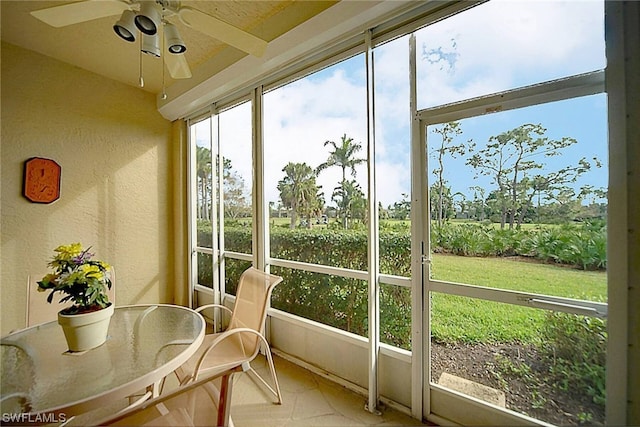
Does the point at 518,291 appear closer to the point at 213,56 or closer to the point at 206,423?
the point at 206,423

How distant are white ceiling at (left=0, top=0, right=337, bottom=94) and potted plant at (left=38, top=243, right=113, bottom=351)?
2125 millimetres

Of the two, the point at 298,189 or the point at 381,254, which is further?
the point at 298,189

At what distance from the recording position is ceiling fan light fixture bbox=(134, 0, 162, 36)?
152cm

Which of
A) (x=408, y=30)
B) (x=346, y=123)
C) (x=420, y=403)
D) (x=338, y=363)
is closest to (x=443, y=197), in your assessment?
(x=346, y=123)

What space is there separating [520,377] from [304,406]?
1.40m

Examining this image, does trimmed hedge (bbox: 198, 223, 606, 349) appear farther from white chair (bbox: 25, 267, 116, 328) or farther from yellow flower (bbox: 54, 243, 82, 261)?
yellow flower (bbox: 54, 243, 82, 261)

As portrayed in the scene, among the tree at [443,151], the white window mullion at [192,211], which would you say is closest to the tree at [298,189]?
the tree at [443,151]

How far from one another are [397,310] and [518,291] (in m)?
0.79

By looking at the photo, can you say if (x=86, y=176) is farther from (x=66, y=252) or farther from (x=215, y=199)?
(x=66, y=252)

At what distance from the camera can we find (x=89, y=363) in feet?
4.32

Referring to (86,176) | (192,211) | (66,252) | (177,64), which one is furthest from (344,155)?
(86,176)

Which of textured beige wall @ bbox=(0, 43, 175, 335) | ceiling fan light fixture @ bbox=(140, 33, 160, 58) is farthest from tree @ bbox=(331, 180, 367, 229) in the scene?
textured beige wall @ bbox=(0, 43, 175, 335)

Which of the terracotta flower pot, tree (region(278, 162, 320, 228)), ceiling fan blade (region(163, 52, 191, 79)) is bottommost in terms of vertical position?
the terracotta flower pot

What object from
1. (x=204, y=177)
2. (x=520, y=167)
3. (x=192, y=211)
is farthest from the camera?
(x=192, y=211)
